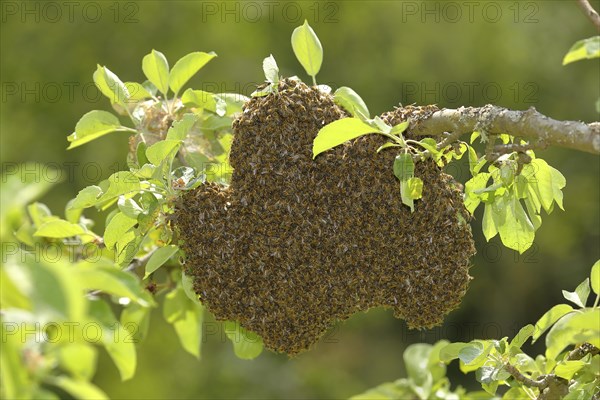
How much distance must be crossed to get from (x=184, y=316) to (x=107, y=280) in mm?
1892

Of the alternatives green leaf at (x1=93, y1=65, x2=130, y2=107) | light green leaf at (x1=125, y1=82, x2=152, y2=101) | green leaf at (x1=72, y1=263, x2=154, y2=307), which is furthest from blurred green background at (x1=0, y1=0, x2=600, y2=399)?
green leaf at (x1=72, y1=263, x2=154, y2=307)

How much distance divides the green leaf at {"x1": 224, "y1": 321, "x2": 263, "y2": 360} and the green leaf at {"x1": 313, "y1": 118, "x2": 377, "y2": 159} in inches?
34.1

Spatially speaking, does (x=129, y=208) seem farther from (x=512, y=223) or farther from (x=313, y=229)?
(x=512, y=223)

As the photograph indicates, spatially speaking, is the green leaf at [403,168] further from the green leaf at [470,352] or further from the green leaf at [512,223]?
the green leaf at [470,352]

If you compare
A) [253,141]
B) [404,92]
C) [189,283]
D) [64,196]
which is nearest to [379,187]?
[253,141]

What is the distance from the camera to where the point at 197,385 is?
28.8 ft

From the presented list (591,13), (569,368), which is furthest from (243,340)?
(591,13)

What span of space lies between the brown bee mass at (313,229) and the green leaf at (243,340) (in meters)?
0.24

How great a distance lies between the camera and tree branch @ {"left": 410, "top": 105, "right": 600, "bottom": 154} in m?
1.91

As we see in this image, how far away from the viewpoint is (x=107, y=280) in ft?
4.79

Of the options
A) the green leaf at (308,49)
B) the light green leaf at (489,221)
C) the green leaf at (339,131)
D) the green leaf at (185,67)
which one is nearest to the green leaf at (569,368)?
the light green leaf at (489,221)

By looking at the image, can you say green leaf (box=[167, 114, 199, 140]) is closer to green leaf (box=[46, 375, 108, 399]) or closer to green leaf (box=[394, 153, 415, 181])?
green leaf (box=[394, 153, 415, 181])

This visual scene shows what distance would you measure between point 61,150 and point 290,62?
2758 mm

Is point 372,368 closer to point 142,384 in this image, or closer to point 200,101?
point 142,384
